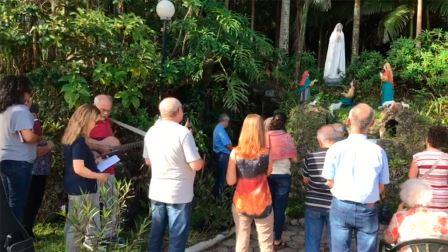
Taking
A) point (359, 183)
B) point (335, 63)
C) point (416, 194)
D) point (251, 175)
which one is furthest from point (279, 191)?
point (335, 63)

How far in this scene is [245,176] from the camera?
164 inches

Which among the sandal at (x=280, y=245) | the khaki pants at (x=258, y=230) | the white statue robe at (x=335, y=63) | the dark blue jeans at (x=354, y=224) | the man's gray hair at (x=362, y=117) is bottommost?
the sandal at (x=280, y=245)

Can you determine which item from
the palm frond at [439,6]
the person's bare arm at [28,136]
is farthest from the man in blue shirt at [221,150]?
the palm frond at [439,6]

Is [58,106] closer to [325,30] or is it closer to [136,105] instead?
[136,105]

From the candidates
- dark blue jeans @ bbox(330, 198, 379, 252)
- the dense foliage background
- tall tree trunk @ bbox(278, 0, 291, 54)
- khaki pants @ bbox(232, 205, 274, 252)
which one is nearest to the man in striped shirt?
khaki pants @ bbox(232, 205, 274, 252)

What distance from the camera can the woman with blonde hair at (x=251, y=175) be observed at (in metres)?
4.12

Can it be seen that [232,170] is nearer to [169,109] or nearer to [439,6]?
[169,109]

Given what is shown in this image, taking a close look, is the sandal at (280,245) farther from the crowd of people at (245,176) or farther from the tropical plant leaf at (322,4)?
the tropical plant leaf at (322,4)

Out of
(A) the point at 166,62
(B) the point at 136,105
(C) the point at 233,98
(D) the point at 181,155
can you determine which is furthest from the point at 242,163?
(C) the point at 233,98

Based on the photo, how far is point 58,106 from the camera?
239 inches

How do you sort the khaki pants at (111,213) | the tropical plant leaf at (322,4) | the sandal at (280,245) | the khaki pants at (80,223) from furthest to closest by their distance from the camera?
the tropical plant leaf at (322,4), the sandal at (280,245), the khaki pants at (111,213), the khaki pants at (80,223)

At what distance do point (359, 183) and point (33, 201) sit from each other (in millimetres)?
3238

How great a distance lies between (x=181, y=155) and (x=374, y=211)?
1510mm

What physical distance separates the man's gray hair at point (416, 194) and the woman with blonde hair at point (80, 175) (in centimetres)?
231
